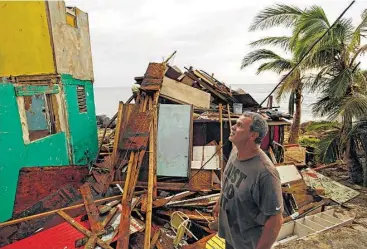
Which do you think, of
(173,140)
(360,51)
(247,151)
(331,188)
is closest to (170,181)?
(173,140)

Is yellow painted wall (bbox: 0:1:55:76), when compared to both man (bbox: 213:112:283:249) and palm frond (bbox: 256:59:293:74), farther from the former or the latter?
palm frond (bbox: 256:59:293:74)

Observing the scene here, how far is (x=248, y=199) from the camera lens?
215 cm

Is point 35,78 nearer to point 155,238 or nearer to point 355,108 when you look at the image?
point 155,238

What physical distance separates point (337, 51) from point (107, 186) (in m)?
8.40

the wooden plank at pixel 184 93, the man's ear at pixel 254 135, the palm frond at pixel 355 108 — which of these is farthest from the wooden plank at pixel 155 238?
the palm frond at pixel 355 108

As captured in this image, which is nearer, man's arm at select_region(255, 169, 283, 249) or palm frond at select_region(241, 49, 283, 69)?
man's arm at select_region(255, 169, 283, 249)

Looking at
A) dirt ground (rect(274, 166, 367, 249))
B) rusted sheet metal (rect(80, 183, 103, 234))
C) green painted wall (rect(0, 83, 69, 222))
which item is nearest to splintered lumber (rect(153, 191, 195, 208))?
rusted sheet metal (rect(80, 183, 103, 234))

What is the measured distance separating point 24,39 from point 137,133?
12.8 feet

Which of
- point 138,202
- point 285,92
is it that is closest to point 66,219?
point 138,202

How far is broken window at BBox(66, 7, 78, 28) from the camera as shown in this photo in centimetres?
782

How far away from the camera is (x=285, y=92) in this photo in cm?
1020

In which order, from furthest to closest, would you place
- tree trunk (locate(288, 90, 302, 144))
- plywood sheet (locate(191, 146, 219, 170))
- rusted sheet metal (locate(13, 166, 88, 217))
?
tree trunk (locate(288, 90, 302, 144)), plywood sheet (locate(191, 146, 219, 170)), rusted sheet metal (locate(13, 166, 88, 217))

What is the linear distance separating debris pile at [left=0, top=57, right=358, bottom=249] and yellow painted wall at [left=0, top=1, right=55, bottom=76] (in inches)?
102

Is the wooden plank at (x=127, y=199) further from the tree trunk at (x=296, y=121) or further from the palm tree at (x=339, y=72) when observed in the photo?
the tree trunk at (x=296, y=121)
